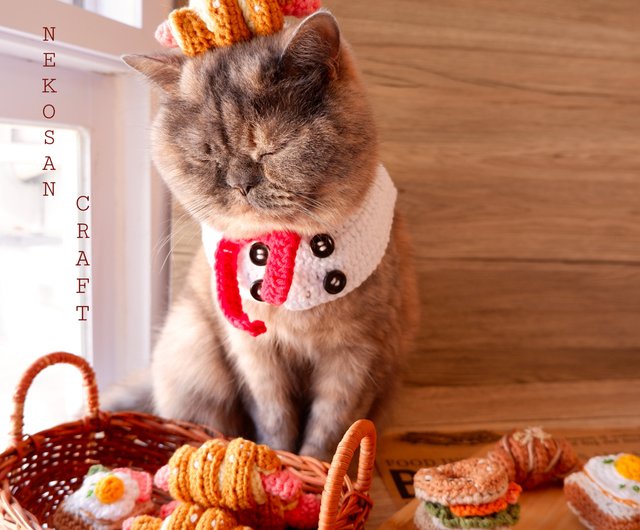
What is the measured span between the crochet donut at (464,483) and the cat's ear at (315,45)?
0.61 metres

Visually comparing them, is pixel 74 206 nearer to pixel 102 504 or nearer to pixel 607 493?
pixel 102 504

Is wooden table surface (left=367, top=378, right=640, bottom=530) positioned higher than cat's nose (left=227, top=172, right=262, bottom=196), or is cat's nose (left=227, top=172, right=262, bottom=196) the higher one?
cat's nose (left=227, top=172, right=262, bottom=196)

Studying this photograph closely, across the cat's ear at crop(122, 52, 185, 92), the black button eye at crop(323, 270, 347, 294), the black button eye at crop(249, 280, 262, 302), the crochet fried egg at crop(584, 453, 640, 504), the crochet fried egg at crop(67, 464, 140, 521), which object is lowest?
the crochet fried egg at crop(67, 464, 140, 521)


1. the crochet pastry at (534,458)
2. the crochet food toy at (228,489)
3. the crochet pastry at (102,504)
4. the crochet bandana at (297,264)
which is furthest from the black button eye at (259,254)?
the crochet pastry at (534,458)

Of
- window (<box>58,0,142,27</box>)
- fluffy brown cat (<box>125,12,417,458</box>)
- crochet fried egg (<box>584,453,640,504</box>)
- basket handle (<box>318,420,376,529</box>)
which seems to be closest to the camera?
basket handle (<box>318,420,376,529</box>)

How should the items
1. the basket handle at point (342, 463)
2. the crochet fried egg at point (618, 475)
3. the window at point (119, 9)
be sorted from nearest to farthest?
the basket handle at point (342, 463) < the crochet fried egg at point (618, 475) < the window at point (119, 9)

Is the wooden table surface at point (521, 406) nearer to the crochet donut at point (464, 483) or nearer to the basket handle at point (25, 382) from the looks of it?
the crochet donut at point (464, 483)

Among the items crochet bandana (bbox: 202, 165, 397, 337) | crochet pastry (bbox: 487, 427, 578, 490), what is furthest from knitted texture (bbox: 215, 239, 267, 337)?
crochet pastry (bbox: 487, 427, 578, 490)

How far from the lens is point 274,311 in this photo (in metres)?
1.08

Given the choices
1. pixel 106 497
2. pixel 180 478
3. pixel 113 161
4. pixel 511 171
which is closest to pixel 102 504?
pixel 106 497

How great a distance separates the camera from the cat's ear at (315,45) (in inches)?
33.3

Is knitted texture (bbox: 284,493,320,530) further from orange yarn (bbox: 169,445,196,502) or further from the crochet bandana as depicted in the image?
the crochet bandana

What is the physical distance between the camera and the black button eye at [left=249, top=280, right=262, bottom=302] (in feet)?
3.32

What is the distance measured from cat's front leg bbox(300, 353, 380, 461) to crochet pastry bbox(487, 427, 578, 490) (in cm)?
25
